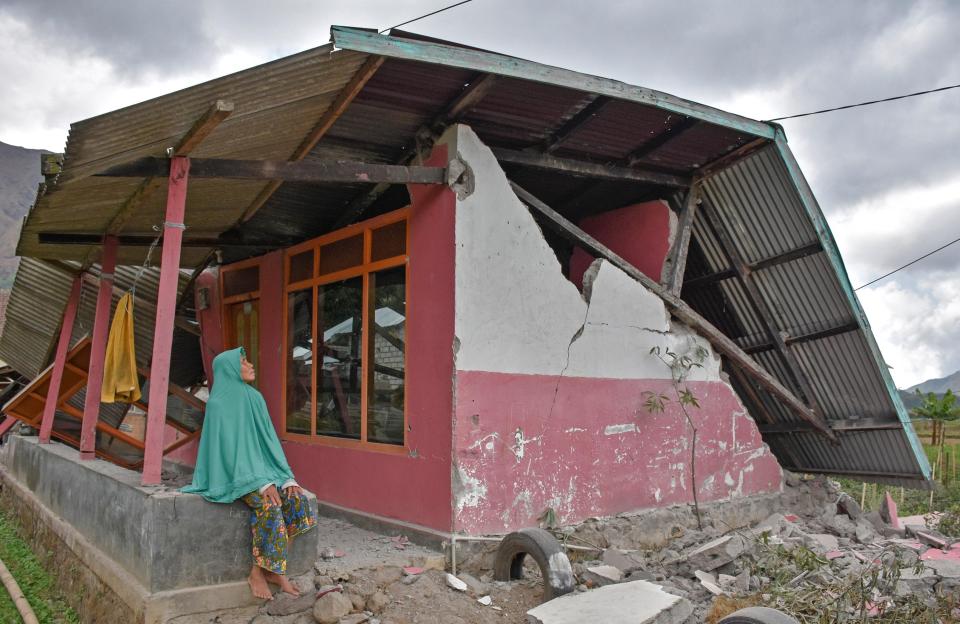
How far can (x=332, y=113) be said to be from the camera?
5367 millimetres

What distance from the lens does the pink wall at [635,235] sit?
25.8 feet

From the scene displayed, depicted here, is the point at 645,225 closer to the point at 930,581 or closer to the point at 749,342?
the point at 749,342

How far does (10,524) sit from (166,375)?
6.55 meters

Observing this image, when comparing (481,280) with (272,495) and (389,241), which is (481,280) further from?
(272,495)

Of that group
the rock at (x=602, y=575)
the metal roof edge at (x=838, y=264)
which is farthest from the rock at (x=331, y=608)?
Answer: the metal roof edge at (x=838, y=264)

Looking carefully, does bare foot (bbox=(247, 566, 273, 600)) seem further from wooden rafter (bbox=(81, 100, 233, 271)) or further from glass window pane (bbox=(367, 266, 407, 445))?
wooden rafter (bbox=(81, 100, 233, 271))

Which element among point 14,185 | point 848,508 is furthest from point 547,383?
point 14,185

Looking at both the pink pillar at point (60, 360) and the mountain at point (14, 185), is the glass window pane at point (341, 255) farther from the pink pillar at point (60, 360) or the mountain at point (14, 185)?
the mountain at point (14, 185)

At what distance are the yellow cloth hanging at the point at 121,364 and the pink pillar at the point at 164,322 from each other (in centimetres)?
173

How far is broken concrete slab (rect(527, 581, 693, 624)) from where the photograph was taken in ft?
14.2

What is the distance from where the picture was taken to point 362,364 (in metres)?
6.96

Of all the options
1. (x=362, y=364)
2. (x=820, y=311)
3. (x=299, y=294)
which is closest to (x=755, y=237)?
(x=820, y=311)

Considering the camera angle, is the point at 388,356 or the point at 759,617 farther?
the point at 388,356

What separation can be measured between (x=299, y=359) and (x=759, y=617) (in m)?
5.47
